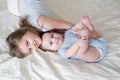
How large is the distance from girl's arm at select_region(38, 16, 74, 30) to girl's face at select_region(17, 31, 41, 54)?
0.15 meters

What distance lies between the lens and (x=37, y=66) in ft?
4.08

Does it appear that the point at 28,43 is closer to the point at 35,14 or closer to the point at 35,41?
the point at 35,41

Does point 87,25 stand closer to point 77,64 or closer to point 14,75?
point 77,64

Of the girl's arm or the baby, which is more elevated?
the girl's arm

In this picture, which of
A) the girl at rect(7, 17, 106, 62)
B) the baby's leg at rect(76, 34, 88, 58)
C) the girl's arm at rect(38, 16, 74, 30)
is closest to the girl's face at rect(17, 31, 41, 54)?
the girl at rect(7, 17, 106, 62)

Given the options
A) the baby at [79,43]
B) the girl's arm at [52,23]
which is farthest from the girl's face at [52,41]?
the girl's arm at [52,23]

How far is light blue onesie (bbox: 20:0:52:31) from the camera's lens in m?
1.56

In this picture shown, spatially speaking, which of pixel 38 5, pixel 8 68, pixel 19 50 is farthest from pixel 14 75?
pixel 38 5

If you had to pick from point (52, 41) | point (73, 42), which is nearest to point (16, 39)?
point (52, 41)

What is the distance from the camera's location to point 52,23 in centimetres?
150

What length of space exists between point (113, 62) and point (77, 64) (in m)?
0.20

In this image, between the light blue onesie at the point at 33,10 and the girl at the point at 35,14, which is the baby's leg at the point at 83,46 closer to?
the girl at the point at 35,14

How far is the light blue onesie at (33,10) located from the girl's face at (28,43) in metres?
0.16

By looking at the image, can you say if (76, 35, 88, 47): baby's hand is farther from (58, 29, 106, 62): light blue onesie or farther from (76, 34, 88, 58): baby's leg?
(58, 29, 106, 62): light blue onesie
